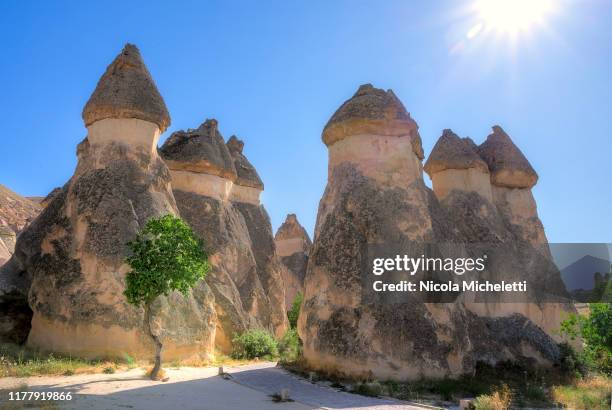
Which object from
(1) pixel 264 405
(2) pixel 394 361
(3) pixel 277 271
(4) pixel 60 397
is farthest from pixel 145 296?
(3) pixel 277 271

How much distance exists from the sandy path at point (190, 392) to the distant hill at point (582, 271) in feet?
37.4

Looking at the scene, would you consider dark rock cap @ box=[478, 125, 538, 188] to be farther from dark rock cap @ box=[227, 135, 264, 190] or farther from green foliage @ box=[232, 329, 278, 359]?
dark rock cap @ box=[227, 135, 264, 190]

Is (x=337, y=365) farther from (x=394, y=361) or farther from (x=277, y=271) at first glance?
(x=277, y=271)

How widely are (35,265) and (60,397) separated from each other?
8976 millimetres

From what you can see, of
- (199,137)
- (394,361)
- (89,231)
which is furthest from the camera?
(199,137)

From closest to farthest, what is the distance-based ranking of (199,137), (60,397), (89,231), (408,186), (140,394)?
(60,397)
(140,394)
(408,186)
(89,231)
(199,137)

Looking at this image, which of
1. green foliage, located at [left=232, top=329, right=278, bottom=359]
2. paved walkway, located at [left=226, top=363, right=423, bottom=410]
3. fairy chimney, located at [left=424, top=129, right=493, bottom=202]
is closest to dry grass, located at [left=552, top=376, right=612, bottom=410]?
paved walkway, located at [left=226, top=363, right=423, bottom=410]

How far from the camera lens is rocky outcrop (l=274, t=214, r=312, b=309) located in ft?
112

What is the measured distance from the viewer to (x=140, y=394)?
29.6 ft

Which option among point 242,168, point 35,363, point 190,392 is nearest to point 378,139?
point 190,392

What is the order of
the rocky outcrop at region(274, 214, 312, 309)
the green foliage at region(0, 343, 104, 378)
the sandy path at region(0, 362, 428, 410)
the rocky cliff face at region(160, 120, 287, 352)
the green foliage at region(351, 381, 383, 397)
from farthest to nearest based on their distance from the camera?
the rocky outcrop at region(274, 214, 312, 309), the rocky cliff face at region(160, 120, 287, 352), the green foliage at region(0, 343, 104, 378), the green foliage at region(351, 381, 383, 397), the sandy path at region(0, 362, 428, 410)

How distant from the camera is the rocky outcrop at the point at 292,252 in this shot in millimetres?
34125

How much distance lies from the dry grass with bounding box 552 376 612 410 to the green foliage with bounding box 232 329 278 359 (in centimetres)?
938

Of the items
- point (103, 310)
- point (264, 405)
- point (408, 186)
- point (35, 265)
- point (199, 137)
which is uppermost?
point (199, 137)
